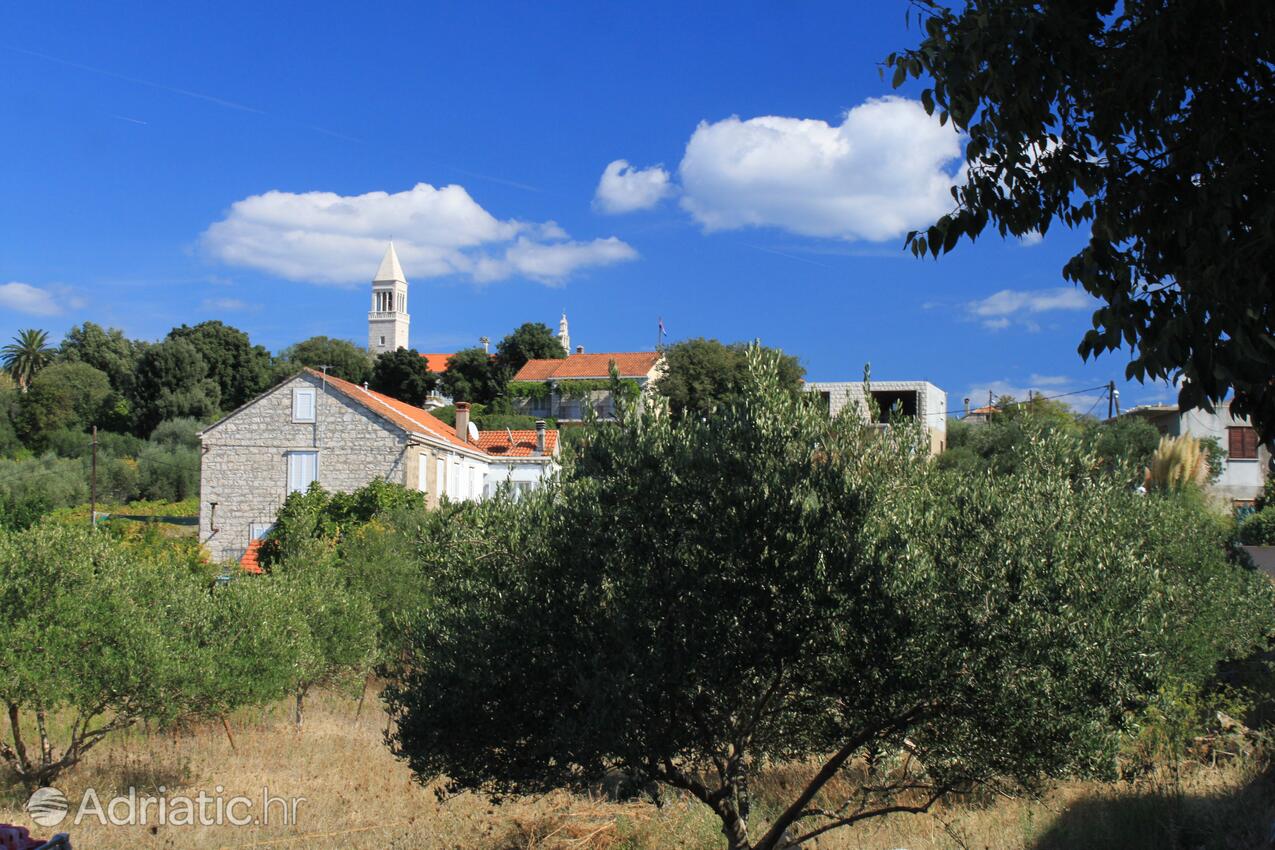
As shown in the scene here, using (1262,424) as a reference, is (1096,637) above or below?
below

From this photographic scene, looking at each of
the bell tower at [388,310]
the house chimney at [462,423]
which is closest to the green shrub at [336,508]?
the house chimney at [462,423]

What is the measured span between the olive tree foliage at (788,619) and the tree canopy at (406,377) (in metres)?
75.0

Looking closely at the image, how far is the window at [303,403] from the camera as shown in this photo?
124 ft

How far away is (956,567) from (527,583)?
147 inches

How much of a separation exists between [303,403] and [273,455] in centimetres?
237

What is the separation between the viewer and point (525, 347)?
87.4 meters

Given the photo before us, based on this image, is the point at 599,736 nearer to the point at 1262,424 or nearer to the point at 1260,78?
the point at 1262,424

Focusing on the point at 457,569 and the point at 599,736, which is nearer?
the point at 599,736

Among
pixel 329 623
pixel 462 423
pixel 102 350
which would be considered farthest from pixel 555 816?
pixel 102 350

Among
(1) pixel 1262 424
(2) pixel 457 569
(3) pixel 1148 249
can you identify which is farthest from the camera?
(2) pixel 457 569

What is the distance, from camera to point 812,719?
9.01 meters

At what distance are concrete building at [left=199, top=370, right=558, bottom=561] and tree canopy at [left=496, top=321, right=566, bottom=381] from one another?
4754 cm

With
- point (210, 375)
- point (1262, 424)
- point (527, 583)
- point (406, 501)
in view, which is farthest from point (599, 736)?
point (210, 375)

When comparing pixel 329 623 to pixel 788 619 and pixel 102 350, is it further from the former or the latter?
pixel 102 350
